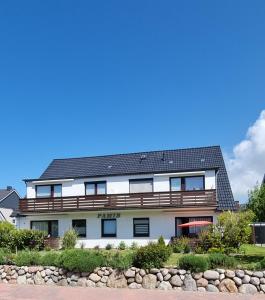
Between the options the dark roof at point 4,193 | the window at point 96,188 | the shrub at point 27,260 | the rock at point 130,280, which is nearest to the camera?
the rock at point 130,280

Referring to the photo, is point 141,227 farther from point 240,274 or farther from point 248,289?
point 248,289

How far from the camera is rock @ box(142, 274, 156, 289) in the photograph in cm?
1711

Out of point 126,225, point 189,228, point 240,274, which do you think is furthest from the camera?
point 126,225

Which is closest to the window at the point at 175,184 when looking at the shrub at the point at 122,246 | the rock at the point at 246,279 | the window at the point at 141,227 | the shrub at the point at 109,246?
the window at the point at 141,227

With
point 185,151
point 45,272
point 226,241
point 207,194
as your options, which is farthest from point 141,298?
point 185,151

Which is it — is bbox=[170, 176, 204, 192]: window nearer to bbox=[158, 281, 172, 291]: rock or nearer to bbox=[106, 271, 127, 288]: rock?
bbox=[106, 271, 127, 288]: rock

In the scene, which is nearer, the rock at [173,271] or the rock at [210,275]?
the rock at [210,275]

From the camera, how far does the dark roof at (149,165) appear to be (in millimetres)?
34481

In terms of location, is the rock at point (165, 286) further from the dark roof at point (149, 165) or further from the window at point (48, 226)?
the window at point (48, 226)

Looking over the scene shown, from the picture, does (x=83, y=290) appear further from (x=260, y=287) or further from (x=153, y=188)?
(x=153, y=188)

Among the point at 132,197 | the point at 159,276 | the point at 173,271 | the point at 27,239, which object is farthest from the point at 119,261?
the point at 132,197

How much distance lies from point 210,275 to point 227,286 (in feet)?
2.22

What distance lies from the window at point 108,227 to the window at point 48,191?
480 cm

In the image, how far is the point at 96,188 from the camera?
1412 inches
